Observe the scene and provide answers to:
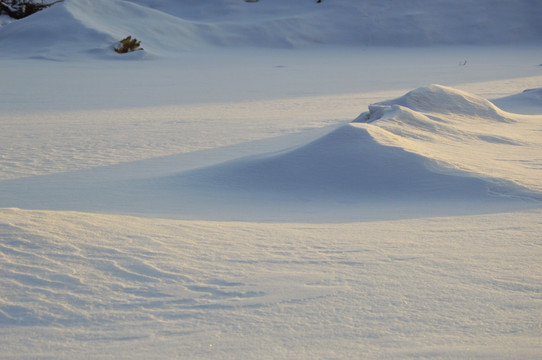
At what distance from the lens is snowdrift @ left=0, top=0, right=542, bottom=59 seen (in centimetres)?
1468

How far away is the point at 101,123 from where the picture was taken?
6.40 meters

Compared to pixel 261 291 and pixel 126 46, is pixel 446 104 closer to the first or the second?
pixel 261 291

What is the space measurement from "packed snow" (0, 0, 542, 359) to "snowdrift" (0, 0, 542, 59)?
595cm

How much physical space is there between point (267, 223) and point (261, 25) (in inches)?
602

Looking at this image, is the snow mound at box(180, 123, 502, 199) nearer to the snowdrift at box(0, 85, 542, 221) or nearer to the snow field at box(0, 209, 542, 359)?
the snowdrift at box(0, 85, 542, 221)

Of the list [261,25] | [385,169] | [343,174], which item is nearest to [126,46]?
[261,25]

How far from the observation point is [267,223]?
3.01m

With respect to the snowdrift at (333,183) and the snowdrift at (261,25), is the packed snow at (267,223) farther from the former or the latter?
the snowdrift at (261,25)

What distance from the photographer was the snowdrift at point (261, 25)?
14.7m

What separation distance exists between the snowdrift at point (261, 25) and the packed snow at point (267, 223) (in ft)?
19.5

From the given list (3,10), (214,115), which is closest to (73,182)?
(214,115)

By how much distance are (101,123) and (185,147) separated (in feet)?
5.08

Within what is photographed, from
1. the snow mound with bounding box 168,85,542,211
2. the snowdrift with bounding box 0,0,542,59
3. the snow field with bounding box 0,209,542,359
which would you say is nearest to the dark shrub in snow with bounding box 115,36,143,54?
the snowdrift with bounding box 0,0,542,59

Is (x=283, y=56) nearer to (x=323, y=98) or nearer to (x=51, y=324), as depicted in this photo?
(x=323, y=98)
